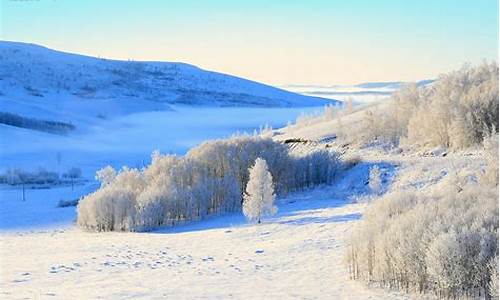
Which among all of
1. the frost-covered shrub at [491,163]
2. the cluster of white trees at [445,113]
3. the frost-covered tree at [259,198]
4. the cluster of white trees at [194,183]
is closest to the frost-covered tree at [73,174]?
the cluster of white trees at [194,183]

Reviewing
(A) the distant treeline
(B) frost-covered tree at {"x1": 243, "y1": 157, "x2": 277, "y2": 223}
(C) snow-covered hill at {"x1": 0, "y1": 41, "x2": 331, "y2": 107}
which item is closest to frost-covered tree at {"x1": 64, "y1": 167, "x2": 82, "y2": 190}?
(B) frost-covered tree at {"x1": 243, "y1": 157, "x2": 277, "y2": 223}

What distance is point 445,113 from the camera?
24703 millimetres

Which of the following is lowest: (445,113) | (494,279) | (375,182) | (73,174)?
(73,174)

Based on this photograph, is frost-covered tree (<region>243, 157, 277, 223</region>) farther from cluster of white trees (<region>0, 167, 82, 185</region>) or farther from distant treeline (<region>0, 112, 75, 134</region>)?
distant treeline (<region>0, 112, 75, 134</region>)

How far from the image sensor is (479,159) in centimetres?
2045

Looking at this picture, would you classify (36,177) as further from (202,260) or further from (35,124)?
(35,124)

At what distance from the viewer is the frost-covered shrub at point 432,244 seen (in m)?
10.4

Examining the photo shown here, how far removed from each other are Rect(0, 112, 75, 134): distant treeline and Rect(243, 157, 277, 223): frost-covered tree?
7208 cm

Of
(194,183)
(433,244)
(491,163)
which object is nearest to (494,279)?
(433,244)

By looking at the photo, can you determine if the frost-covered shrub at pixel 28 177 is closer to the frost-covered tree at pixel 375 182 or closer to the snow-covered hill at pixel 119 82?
the frost-covered tree at pixel 375 182

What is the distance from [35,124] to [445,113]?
7420 centimetres

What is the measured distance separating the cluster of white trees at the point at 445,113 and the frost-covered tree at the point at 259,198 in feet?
22.5

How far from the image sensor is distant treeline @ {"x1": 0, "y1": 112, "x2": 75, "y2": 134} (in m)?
88.8

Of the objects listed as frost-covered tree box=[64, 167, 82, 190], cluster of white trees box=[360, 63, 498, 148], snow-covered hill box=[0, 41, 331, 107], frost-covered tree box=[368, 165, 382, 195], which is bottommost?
frost-covered tree box=[64, 167, 82, 190]
